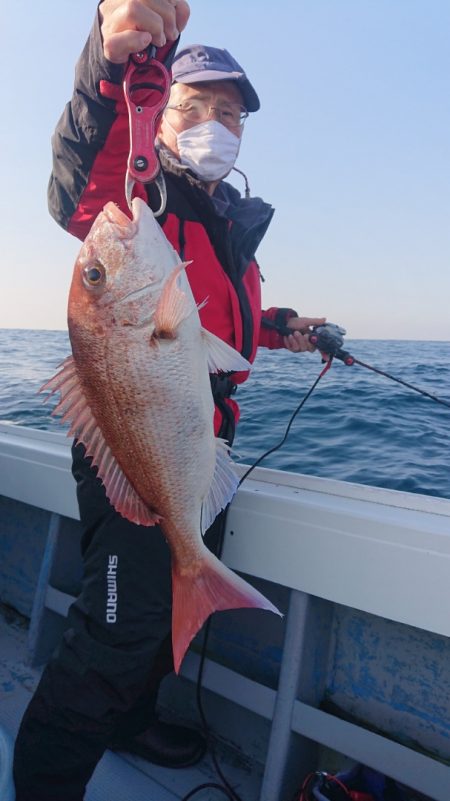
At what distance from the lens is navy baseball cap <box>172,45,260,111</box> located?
215cm

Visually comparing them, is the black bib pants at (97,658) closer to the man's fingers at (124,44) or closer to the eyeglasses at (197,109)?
the man's fingers at (124,44)

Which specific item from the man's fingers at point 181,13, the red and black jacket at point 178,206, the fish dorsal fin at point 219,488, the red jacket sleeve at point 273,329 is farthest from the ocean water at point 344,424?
the man's fingers at point 181,13

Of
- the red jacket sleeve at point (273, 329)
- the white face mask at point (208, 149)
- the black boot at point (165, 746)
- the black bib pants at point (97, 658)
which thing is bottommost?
the black boot at point (165, 746)

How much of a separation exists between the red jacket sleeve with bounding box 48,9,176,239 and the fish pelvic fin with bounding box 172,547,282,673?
3.89ft

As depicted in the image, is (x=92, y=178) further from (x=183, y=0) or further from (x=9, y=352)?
(x=9, y=352)

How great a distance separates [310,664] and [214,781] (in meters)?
0.64

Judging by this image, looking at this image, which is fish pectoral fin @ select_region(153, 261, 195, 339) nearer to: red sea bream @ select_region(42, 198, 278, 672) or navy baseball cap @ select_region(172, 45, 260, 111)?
red sea bream @ select_region(42, 198, 278, 672)

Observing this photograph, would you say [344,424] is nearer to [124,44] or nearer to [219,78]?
[219,78]

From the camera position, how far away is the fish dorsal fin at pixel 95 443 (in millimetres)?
1590

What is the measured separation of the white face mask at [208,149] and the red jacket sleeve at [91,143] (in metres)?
0.37

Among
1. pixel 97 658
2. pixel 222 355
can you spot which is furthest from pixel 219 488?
pixel 97 658

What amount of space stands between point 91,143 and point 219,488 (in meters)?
1.10

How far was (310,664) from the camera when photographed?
220 centimetres

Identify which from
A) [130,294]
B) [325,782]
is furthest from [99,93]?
[325,782]
